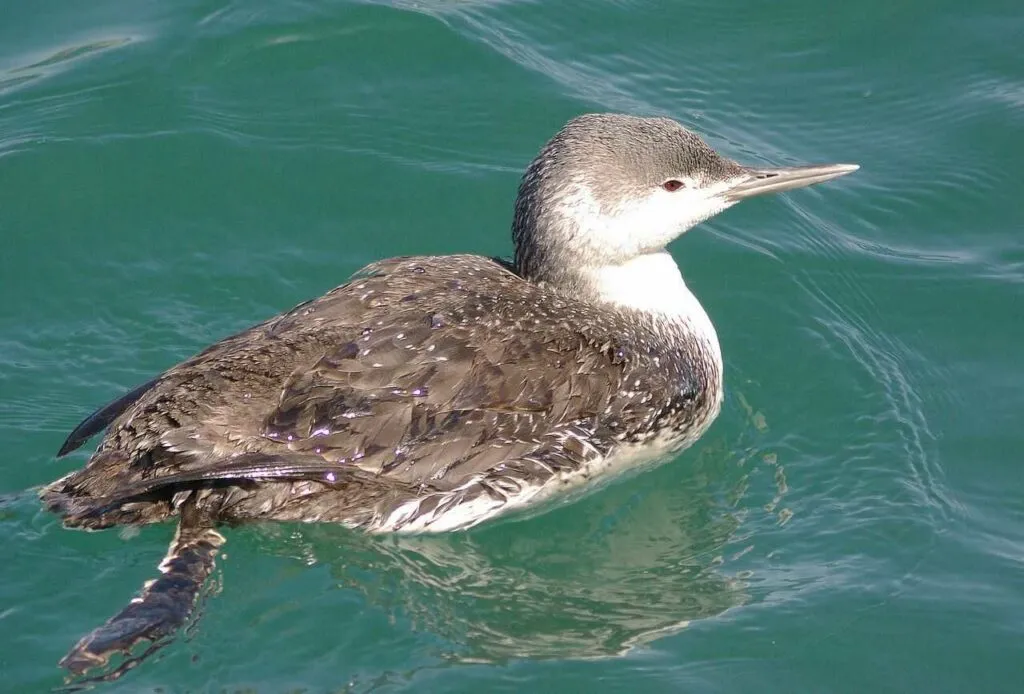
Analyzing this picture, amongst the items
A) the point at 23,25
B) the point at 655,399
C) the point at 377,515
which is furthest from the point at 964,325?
the point at 23,25

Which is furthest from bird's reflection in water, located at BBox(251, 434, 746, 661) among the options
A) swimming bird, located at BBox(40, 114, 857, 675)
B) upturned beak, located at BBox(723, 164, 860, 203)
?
upturned beak, located at BBox(723, 164, 860, 203)

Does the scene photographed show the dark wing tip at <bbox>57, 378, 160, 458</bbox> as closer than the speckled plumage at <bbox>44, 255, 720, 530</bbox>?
Answer: No

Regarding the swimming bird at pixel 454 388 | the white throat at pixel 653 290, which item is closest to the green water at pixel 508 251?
the swimming bird at pixel 454 388

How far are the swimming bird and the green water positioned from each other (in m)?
0.25

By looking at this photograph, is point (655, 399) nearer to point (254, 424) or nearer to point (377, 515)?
point (377, 515)

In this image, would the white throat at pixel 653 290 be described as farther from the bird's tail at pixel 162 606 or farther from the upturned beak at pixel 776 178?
the bird's tail at pixel 162 606

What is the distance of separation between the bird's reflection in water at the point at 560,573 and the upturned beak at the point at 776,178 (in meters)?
1.53

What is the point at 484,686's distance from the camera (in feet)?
19.9

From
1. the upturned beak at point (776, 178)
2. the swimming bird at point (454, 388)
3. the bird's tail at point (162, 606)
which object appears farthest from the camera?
the upturned beak at point (776, 178)

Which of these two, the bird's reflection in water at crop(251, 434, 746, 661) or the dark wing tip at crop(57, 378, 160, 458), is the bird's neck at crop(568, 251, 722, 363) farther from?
the dark wing tip at crop(57, 378, 160, 458)

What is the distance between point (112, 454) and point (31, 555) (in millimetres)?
611

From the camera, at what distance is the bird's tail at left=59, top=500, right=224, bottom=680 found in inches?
233

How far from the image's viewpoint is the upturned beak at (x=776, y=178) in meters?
7.59

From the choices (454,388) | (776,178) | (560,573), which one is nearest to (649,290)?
(776,178)
